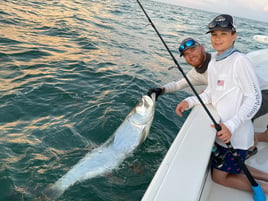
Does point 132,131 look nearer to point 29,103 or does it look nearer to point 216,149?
point 216,149

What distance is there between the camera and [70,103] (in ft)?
17.6

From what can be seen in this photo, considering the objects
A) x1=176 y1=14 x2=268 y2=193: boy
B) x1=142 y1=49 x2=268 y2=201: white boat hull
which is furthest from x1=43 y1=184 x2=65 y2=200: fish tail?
x1=176 y1=14 x2=268 y2=193: boy

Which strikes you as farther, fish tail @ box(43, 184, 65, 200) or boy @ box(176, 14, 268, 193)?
fish tail @ box(43, 184, 65, 200)

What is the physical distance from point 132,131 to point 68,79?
3277 millimetres

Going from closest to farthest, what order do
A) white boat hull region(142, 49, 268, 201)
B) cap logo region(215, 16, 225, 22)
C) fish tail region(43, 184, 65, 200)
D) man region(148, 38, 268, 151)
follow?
white boat hull region(142, 49, 268, 201) < cap logo region(215, 16, 225, 22) < fish tail region(43, 184, 65, 200) < man region(148, 38, 268, 151)

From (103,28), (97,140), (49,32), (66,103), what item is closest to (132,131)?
(97,140)

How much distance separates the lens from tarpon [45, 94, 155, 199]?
3211 millimetres

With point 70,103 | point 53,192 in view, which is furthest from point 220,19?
point 70,103

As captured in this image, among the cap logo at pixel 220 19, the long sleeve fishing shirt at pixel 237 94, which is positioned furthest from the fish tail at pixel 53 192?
the cap logo at pixel 220 19

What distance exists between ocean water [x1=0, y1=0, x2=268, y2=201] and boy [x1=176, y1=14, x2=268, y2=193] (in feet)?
3.86

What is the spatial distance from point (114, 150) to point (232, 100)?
1.66 m

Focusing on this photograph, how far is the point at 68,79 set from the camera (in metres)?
6.44

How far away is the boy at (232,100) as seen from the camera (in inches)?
102

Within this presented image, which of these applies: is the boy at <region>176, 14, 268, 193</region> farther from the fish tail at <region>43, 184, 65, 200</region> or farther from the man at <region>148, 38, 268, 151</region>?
the fish tail at <region>43, 184, 65, 200</region>
